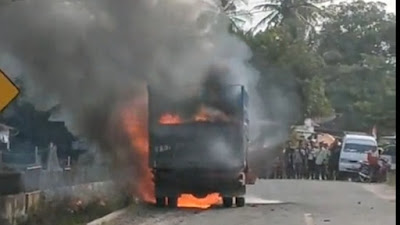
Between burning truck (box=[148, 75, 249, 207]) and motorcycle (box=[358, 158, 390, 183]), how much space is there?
6425 mm

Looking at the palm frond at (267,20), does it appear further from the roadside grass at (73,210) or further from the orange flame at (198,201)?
the roadside grass at (73,210)

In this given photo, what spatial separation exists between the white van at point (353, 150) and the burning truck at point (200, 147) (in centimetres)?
861

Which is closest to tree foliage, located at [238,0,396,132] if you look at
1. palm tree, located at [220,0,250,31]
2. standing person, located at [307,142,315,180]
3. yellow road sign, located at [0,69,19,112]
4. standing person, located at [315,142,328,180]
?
palm tree, located at [220,0,250,31]

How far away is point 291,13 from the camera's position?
2323 cm

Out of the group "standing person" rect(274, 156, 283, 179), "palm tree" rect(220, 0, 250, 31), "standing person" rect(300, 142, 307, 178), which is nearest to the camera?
"palm tree" rect(220, 0, 250, 31)

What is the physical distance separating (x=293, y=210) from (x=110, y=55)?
479cm

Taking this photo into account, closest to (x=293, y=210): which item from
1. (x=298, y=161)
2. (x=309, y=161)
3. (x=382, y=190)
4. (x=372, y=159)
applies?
(x=382, y=190)

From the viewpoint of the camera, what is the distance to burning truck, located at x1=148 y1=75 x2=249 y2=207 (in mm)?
17266

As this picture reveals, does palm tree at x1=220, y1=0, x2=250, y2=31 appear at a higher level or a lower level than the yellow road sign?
higher

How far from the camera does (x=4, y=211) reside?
12.6m

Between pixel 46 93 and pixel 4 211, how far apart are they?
582 cm

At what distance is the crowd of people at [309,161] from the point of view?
2356 cm

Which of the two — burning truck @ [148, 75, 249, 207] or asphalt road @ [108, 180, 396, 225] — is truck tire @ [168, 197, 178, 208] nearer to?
burning truck @ [148, 75, 249, 207]

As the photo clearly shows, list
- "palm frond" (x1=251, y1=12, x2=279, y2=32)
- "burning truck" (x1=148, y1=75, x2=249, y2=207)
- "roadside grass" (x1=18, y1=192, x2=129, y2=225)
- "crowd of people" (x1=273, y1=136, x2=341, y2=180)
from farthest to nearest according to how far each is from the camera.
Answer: "crowd of people" (x1=273, y1=136, x2=341, y2=180)
"palm frond" (x1=251, y1=12, x2=279, y2=32)
"burning truck" (x1=148, y1=75, x2=249, y2=207)
"roadside grass" (x1=18, y1=192, x2=129, y2=225)
